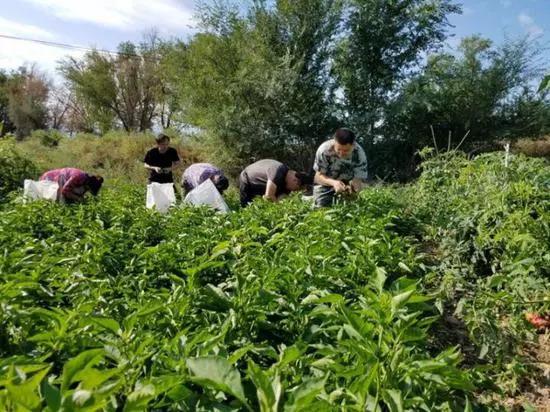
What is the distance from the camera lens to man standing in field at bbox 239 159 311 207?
4723 mm

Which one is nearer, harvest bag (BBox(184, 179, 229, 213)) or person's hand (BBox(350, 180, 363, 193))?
person's hand (BBox(350, 180, 363, 193))

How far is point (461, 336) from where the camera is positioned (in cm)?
242

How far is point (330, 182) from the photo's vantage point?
166 inches

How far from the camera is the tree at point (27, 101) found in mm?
32750

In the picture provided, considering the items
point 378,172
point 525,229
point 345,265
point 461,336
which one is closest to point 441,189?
point 525,229

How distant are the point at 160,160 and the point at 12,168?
349cm

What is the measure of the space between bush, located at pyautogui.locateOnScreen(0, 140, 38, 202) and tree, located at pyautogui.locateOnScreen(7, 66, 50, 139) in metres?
26.9

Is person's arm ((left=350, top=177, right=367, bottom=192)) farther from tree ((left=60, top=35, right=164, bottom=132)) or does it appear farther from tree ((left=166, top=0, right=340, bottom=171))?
tree ((left=60, top=35, right=164, bottom=132))

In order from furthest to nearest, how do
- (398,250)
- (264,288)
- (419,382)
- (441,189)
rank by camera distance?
(441,189)
(398,250)
(264,288)
(419,382)

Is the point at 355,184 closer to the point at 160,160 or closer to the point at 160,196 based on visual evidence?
the point at 160,196

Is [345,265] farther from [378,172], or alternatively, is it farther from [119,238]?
[378,172]

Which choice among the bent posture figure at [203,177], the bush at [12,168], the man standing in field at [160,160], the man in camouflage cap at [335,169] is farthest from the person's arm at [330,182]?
the bush at [12,168]

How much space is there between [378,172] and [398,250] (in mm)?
11246

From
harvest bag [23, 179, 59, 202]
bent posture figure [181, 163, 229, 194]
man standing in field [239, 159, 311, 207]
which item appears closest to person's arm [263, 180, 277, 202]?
man standing in field [239, 159, 311, 207]
